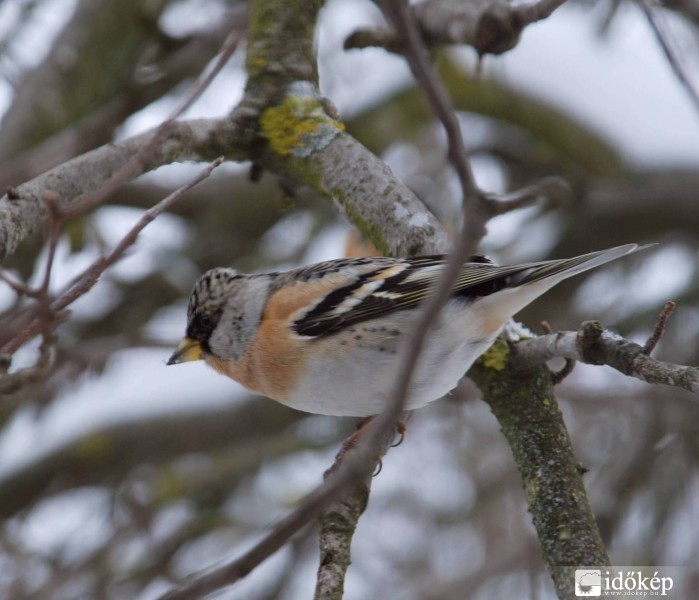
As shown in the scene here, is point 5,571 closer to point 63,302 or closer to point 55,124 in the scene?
point 55,124

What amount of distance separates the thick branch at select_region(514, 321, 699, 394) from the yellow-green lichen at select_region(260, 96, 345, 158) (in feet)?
3.91

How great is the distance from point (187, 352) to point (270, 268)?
7.64 feet

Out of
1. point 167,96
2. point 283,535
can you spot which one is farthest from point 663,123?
point 283,535

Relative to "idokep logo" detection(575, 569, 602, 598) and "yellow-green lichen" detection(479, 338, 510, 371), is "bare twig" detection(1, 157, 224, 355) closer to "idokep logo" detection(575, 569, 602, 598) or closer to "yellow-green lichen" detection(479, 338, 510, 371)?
"yellow-green lichen" detection(479, 338, 510, 371)

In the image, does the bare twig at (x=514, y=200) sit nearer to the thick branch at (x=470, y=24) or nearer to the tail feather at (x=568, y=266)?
the tail feather at (x=568, y=266)

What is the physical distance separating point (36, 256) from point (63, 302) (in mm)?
3069

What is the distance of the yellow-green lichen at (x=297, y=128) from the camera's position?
341 centimetres

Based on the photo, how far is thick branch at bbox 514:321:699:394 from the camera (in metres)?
2.07

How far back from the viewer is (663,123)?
21.3 feet

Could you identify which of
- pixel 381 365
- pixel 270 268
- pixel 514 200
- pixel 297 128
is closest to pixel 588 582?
pixel 381 365

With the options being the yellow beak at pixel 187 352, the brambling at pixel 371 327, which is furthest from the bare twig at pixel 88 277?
the yellow beak at pixel 187 352

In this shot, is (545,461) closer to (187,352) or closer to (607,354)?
(607,354)

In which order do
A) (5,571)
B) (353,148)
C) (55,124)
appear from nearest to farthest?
1. (353,148)
2. (55,124)
3. (5,571)

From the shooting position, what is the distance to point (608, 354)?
7.73ft
